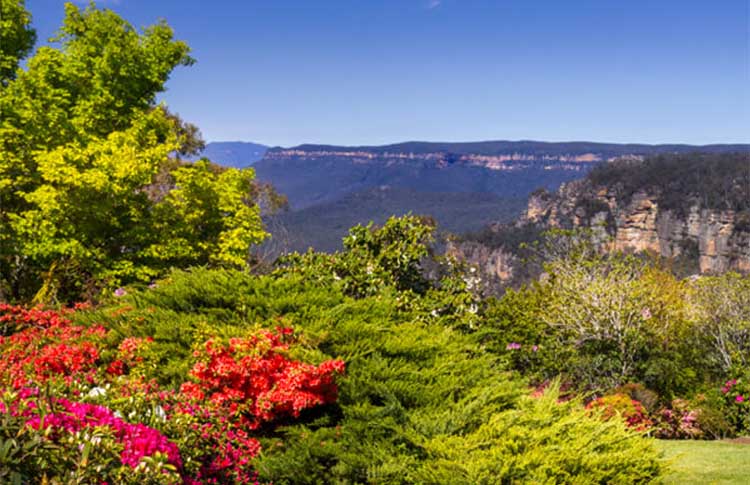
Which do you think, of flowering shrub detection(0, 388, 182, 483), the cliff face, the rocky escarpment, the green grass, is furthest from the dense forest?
the cliff face

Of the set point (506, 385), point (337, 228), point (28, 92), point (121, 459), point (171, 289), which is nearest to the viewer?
point (121, 459)

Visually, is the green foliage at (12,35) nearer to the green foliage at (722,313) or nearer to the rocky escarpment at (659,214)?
the green foliage at (722,313)

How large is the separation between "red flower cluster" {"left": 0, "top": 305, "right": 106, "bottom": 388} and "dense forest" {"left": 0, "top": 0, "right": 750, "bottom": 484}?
0.15ft

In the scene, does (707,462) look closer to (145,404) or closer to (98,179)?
(145,404)

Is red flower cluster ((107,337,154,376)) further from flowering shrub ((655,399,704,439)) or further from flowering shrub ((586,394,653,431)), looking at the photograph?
flowering shrub ((655,399,704,439))

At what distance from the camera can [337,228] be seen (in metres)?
179

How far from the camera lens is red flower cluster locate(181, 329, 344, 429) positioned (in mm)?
6277

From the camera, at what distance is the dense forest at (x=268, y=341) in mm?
5176

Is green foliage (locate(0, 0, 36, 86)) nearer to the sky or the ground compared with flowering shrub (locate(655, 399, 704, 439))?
nearer to the sky

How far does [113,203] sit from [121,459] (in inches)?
525

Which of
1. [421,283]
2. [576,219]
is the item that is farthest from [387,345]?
[576,219]

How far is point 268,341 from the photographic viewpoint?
6.59m

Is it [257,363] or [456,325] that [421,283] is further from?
[257,363]

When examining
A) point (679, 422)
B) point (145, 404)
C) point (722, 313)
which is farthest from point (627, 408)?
point (145, 404)
